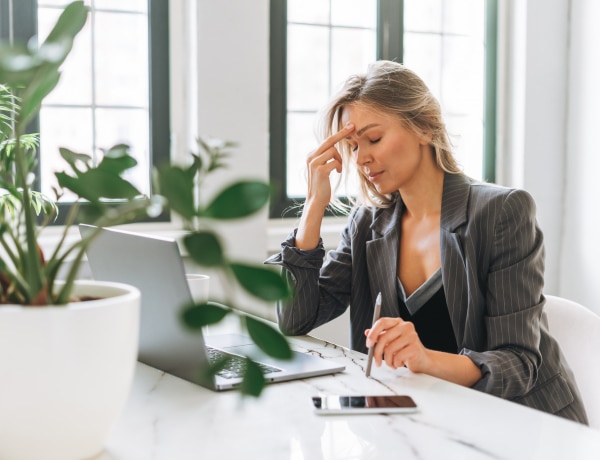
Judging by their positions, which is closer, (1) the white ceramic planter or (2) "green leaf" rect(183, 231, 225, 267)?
(2) "green leaf" rect(183, 231, 225, 267)

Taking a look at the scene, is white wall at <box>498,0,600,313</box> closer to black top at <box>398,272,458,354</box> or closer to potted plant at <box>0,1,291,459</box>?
black top at <box>398,272,458,354</box>

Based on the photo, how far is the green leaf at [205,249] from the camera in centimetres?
53

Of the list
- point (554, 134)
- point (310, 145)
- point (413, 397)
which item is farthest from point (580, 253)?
point (413, 397)

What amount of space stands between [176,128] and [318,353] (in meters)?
1.68

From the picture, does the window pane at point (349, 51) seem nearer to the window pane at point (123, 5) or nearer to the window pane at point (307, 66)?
the window pane at point (307, 66)

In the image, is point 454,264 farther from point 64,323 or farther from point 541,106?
point 541,106

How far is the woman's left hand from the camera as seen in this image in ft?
4.24

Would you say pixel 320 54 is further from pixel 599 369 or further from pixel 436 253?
pixel 599 369

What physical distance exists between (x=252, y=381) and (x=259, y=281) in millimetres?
99

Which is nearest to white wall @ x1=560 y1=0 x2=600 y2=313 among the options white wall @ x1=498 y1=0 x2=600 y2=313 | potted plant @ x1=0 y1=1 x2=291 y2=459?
white wall @ x1=498 y1=0 x2=600 y2=313

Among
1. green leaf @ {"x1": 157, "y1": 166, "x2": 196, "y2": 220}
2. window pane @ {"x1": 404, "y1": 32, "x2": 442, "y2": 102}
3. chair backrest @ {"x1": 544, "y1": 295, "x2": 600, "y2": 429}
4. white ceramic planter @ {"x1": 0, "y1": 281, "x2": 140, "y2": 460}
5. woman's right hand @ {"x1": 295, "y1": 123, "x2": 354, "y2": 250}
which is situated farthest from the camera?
window pane @ {"x1": 404, "y1": 32, "x2": 442, "y2": 102}

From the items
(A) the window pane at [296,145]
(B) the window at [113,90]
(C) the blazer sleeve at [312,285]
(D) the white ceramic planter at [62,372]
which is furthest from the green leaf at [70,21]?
(A) the window pane at [296,145]

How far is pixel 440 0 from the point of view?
341 centimetres

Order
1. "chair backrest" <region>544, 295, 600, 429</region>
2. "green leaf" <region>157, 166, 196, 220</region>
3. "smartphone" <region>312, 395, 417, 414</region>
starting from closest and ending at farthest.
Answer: "green leaf" <region>157, 166, 196, 220</region>
"smartphone" <region>312, 395, 417, 414</region>
"chair backrest" <region>544, 295, 600, 429</region>
